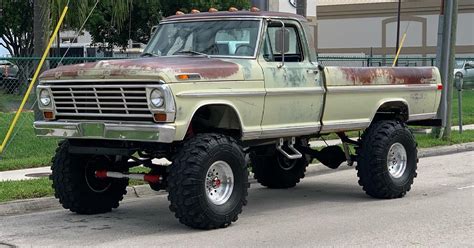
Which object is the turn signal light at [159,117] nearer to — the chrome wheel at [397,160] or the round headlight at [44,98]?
the round headlight at [44,98]

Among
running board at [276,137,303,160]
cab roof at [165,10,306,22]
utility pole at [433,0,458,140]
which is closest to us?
cab roof at [165,10,306,22]

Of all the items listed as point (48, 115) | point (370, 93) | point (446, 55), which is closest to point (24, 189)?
point (48, 115)

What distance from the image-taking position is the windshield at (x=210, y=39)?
9.48 metres

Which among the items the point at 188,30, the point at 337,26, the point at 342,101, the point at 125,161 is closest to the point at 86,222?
the point at 125,161

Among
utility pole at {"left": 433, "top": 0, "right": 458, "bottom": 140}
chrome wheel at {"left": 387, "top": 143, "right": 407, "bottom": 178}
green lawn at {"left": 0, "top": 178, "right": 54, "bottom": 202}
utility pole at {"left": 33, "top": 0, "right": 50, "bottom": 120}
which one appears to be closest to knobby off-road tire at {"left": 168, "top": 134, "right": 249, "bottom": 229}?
chrome wheel at {"left": 387, "top": 143, "right": 407, "bottom": 178}

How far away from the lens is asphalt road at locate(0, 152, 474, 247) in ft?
26.5

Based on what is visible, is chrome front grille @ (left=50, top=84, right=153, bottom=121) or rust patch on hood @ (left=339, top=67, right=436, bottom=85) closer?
chrome front grille @ (left=50, top=84, right=153, bottom=121)

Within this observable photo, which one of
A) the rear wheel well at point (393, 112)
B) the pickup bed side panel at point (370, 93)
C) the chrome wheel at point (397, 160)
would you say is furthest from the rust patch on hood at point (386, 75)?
the chrome wheel at point (397, 160)

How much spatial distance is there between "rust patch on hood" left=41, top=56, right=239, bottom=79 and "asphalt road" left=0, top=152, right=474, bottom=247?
69.1 inches

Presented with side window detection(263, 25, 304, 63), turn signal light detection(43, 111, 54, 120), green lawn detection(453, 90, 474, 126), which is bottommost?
green lawn detection(453, 90, 474, 126)

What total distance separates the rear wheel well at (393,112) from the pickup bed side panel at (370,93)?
8 cm

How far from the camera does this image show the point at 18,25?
123 ft

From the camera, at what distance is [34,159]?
45.8 ft

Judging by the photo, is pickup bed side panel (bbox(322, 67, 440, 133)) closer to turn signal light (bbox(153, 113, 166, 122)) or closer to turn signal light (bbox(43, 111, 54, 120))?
turn signal light (bbox(153, 113, 166, 122))
